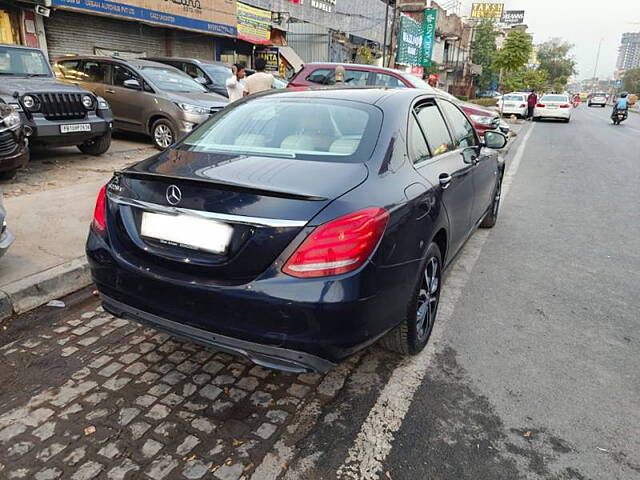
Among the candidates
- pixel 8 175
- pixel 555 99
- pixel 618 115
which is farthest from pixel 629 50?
pixel 8 175

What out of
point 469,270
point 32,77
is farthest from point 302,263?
point 32,77

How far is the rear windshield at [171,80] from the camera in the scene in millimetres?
9609

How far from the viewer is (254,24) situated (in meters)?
19.1

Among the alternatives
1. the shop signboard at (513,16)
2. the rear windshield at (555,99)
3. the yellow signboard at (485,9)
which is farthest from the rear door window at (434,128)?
the shop signboard at (513,16)

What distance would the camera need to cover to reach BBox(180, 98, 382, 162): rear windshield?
8.81 ft

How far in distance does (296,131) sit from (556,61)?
112 meters

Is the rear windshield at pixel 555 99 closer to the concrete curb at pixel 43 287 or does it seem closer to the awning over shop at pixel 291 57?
the awning over shop at pixel 291 57

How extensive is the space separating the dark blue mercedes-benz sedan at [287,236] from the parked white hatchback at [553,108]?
85.0ft

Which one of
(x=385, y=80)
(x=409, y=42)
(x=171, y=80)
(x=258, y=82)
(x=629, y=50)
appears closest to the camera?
(x=258, y=82)

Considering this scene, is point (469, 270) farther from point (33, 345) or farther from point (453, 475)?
point (33, 345)

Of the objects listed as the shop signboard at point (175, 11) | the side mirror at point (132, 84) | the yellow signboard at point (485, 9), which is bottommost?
the side mirror at point (132, 84)

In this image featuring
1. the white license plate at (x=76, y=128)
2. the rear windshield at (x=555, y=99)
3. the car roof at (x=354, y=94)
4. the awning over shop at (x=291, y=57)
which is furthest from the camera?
the rear windshield at (x=555, y=99)

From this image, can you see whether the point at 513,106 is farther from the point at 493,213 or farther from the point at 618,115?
the point at 493,213

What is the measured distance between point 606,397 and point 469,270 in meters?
1.97
